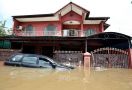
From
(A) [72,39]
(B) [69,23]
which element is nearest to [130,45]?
(A) [72,39]

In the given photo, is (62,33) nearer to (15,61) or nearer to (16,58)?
(16,58)

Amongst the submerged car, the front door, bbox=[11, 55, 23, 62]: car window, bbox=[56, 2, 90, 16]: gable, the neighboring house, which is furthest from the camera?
the front door

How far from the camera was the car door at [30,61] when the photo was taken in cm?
1161

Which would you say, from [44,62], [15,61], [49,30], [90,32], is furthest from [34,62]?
[90,32]

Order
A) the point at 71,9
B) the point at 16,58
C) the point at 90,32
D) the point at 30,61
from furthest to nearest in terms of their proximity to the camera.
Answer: the point at 90,32
the point at 71,9
the point at 16,58
the point at 30,61

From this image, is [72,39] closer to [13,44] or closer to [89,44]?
[89,44]

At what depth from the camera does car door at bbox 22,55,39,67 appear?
11610mm

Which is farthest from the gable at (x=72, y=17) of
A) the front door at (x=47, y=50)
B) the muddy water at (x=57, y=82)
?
the muddy water at (x=57, y=82)

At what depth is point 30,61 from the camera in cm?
1181

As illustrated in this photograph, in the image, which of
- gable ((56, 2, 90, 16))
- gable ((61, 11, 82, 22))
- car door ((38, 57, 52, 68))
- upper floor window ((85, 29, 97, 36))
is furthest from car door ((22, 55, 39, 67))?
upper floor window ((85, 29, 97, 36))

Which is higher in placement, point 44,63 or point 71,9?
point 71,9

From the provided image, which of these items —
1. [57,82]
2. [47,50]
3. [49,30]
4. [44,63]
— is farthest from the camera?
[49,30]

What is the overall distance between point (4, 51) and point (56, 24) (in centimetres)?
870

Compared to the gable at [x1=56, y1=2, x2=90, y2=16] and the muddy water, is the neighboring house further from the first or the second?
the muddy water
